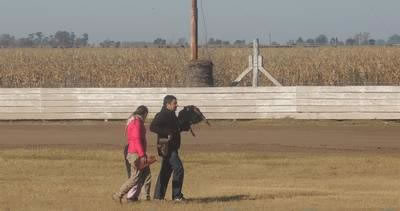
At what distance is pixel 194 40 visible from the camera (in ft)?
101

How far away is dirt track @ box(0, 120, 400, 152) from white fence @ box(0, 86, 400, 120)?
27 centimetres

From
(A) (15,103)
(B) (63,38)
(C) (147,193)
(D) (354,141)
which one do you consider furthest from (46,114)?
(B) (63,38)

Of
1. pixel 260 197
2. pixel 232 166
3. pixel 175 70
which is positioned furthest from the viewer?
pixel 175 70

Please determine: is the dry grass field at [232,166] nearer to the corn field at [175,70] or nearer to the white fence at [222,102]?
the white fence at [222,102]

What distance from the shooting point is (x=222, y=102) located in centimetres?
2794

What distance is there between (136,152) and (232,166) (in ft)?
21.3

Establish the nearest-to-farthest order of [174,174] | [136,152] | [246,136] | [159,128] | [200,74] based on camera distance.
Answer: [136,152], [159,128], [174,174], [246,136], [200,74]

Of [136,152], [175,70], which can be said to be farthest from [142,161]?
[175,70]

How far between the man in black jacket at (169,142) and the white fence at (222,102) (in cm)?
1408

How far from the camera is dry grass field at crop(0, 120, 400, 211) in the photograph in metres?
13.7

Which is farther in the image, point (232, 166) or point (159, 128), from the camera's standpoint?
point (232, 166)

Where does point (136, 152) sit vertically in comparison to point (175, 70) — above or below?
above

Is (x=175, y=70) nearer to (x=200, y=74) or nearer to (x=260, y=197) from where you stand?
(x=200, y=74)

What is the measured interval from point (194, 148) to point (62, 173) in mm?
5209
